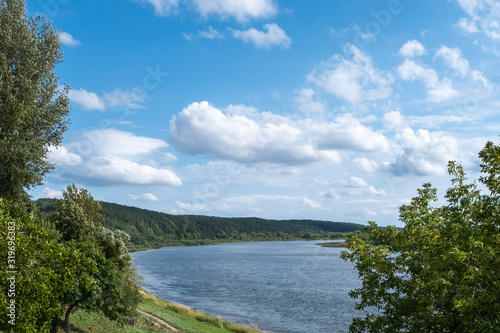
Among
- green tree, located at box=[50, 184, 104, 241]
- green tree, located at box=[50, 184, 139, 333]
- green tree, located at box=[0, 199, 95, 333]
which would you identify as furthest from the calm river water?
green tree, located at box=[0, 199, 95, 333]

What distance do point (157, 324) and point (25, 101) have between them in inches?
783

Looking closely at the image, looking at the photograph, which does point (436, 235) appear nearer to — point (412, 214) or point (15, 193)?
point (412, 214)

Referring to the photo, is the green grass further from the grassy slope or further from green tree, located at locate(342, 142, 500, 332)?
green tree, located at locate(342, 142, 500, 332)

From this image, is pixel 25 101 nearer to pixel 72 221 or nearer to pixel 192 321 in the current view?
pixel 72 221

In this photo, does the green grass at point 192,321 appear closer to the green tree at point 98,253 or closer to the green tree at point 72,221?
the green tree at point 98,253

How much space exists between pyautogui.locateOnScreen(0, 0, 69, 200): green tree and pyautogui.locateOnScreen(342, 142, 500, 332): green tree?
63.1 ft

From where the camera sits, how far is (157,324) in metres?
32.0

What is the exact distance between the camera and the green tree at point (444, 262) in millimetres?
9898

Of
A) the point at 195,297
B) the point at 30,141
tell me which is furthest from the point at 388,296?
the point at 195,297

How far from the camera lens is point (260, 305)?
5228cm

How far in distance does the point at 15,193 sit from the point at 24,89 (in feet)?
21.5

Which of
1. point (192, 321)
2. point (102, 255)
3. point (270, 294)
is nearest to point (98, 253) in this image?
point (102, 255)

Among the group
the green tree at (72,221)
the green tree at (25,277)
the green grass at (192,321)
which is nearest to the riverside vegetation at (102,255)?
the green tree at (25,277)

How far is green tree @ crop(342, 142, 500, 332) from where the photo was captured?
32.5ft
